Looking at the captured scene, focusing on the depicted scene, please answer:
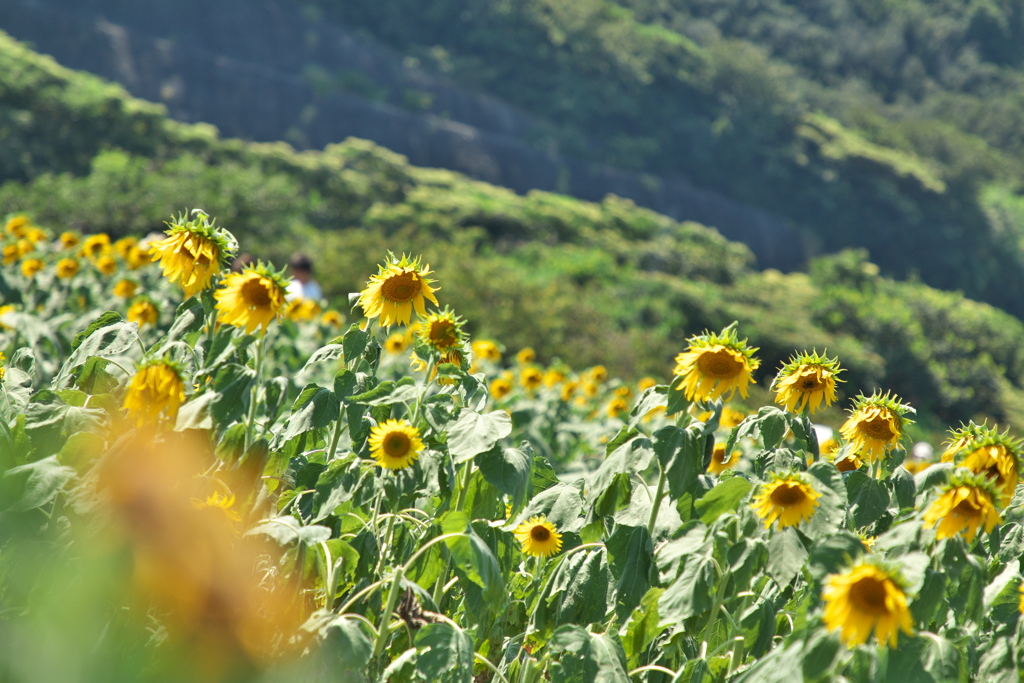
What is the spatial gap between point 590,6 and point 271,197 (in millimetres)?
24264

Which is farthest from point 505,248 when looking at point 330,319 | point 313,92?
point 313,92

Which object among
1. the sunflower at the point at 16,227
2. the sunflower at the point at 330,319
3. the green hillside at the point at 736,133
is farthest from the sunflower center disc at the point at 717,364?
the green hillside at the point at 736,133

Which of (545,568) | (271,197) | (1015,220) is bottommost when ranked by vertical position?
(1015,220)

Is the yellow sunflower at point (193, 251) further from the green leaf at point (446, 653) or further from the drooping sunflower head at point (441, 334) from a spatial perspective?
the green leaf at point (446, 653)

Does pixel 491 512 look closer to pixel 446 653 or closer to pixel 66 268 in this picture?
pixel 446 653

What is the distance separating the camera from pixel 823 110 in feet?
130

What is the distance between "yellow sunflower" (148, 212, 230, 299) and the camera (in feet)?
4.92

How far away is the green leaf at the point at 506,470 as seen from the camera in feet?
4.83

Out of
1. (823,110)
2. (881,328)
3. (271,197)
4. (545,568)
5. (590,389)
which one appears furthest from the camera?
(823,110)

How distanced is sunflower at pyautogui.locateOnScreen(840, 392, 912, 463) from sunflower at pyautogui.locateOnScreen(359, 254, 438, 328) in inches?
34.7

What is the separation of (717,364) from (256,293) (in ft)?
2.77

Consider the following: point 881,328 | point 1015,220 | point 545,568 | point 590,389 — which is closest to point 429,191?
point 881,328

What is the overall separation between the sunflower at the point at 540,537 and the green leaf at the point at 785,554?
57 centimetres

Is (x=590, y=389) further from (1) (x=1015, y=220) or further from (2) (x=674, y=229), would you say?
(1) (x=1015, y=220)
